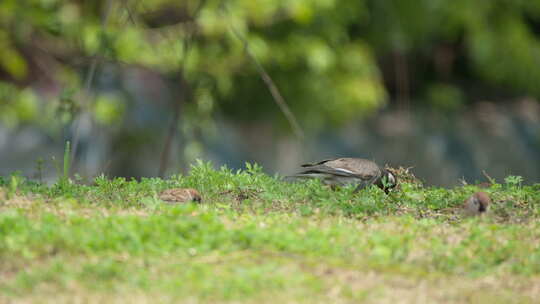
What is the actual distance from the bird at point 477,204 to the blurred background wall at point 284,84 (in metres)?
2.70

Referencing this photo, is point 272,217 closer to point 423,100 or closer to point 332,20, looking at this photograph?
point 332,20

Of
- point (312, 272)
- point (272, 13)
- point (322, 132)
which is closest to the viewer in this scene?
point (312, 272)

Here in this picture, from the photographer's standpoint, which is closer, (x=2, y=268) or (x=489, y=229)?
(x=2, y=268)

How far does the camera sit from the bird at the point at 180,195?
128 inches

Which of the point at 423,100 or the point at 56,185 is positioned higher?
the point at 423,100

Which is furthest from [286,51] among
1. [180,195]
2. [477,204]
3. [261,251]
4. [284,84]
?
[261,251]

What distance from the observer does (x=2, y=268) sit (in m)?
2.40

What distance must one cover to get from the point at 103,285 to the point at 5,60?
589 cm

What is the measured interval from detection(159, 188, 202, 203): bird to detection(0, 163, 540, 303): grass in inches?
2.0

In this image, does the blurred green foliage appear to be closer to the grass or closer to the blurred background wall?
the blurred background wall

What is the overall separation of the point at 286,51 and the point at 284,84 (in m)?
0.45

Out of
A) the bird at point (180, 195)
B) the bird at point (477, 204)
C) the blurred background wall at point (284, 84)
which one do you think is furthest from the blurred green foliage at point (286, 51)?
the bird at point (477, 204)

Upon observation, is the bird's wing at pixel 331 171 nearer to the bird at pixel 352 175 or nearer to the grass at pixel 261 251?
the bird at pixel 352 175

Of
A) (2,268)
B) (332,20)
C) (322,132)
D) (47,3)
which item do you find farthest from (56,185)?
(322,132)
